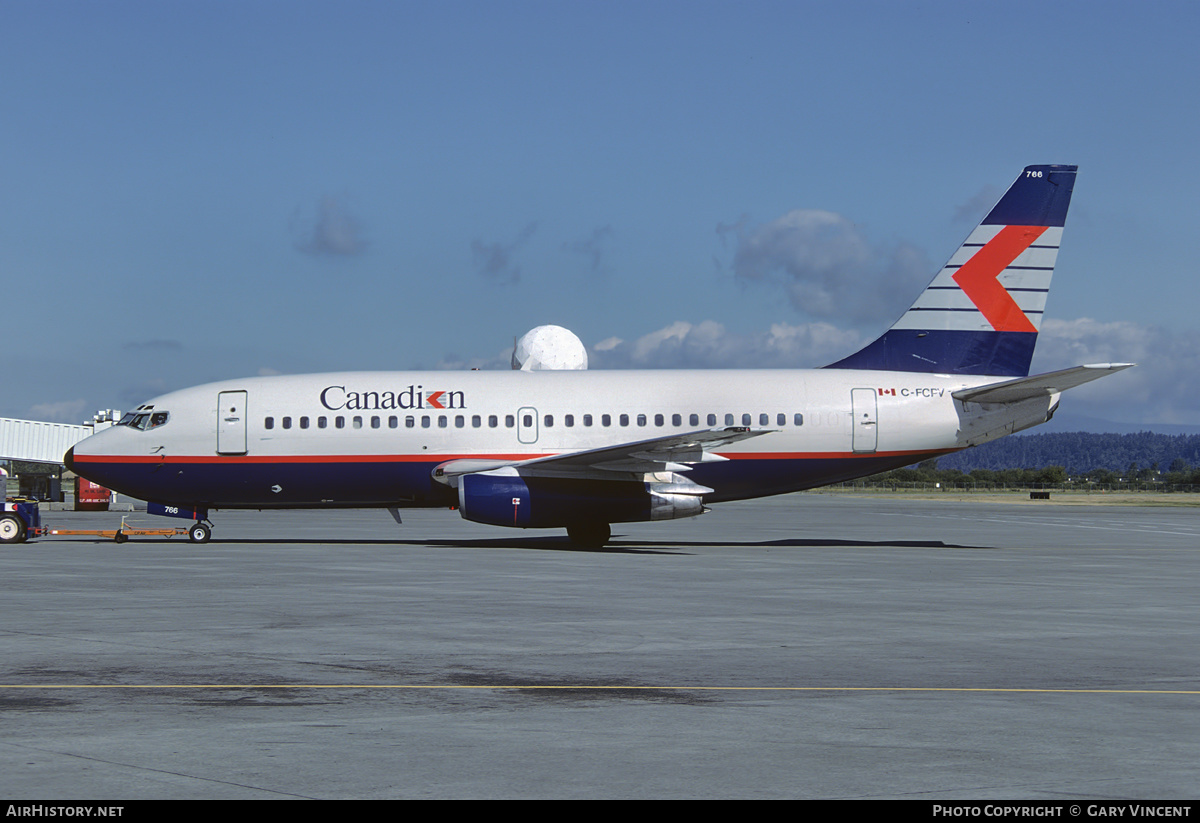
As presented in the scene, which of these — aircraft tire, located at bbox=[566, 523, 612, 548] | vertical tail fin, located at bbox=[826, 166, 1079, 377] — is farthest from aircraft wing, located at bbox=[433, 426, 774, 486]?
vertical tail fin, located at bbox=[826, 166, 1079, 377]

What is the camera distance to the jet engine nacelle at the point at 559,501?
30375 millimetres

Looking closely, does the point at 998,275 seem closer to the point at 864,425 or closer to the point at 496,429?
the point at 864,425

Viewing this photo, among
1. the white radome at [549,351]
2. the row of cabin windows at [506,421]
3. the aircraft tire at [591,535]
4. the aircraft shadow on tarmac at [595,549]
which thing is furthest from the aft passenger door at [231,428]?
the white radome at [549,351]

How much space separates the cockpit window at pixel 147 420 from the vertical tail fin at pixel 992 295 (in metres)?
18.4

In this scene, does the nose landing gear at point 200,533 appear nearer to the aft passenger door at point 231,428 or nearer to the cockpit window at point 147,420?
the aft passenger door at point 231,428

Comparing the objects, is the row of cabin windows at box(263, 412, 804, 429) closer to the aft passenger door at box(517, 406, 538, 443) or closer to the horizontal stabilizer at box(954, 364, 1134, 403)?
the aft passenger door at box(517, 406, 538, 443)

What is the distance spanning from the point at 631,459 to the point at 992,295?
11.9 m

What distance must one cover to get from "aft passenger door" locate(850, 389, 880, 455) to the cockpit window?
18540 millimetres

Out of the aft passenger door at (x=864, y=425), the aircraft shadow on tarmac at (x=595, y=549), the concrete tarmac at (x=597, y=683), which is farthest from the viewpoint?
the aft passenger door at (x=864, y=425)

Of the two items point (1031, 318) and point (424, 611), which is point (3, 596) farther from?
point (1031, 318)

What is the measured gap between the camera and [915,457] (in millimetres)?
33250

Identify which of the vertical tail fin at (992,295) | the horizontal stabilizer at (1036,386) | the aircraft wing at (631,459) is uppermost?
the vertical tail fin at (992,295)

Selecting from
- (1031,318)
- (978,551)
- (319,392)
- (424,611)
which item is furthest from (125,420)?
(1031,318)

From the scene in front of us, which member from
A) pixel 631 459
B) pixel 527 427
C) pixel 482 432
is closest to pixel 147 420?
pixel 482 432
